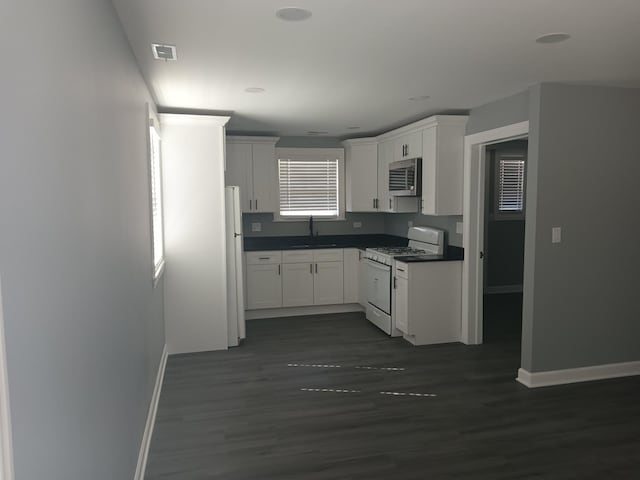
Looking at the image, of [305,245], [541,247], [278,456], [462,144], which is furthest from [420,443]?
→ [305,245]

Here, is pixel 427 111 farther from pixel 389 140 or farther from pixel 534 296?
pixel 534 296

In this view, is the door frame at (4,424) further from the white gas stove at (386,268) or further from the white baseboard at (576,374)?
the white gas stove at (386,268)

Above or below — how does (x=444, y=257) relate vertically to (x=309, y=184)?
below

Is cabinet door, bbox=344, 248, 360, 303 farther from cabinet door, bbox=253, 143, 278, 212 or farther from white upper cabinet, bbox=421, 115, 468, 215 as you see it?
white upper cabinet, bbox=421, 115, 468, 215

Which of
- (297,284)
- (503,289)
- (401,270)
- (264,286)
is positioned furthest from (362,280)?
(503,289)

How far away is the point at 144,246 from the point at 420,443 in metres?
2.18

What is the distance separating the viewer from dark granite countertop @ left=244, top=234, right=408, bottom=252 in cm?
606

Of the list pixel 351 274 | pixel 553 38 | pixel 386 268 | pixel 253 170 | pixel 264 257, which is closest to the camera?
pixel 553 38

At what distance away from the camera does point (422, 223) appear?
5.80 metres

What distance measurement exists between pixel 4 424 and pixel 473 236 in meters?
4.44

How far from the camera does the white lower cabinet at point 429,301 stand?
4719mm

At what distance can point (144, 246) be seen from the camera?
292 cm

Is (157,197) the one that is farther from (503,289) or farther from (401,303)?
(503,289)

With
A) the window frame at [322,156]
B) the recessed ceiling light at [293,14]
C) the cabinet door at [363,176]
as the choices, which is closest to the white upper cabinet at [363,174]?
the cabinet door at [363,176]
